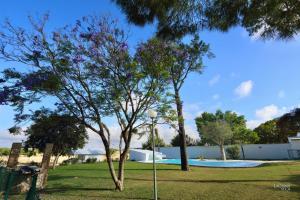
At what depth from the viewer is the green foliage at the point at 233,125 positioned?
39.6 metres

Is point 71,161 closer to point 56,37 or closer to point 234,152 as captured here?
point 234,152

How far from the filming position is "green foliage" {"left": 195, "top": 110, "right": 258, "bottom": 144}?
39.6m

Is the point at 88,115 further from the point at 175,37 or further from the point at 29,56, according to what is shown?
the point at 175,37

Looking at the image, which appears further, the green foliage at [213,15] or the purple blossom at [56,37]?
the purple blossom at [56,37]

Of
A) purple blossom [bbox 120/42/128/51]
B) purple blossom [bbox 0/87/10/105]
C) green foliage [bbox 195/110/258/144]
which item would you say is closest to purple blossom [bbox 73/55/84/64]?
purple blossom [bbox 120/42/128/51]

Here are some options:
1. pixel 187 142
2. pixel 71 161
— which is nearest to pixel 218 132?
pixel 187 142

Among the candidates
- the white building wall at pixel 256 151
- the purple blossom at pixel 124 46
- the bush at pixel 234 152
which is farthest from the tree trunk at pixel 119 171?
the white building wall at pixel 256 151

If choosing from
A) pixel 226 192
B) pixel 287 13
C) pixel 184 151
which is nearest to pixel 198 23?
pixel 287 13

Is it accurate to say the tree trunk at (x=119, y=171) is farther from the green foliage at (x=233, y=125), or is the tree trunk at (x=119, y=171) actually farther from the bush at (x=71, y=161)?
the green foliage at (x=233, y=125)

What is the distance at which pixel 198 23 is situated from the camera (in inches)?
275

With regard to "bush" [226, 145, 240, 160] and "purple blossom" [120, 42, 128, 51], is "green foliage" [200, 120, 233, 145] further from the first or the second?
"purple blossom" [120, 42, 128, 51]

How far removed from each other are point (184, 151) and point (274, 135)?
27.7 m

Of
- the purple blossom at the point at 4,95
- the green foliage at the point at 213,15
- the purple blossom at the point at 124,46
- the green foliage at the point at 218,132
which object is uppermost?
the green foliage at the point at 218,132

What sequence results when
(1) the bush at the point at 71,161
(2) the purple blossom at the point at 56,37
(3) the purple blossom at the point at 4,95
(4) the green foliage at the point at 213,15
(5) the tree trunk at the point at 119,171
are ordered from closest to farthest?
(4) the green foliage at the point at 213,15 < (3) the purple blossom at the point at 4,95 < (5) the tree trunk at the point at 119,171 < (2) the purple blossom at the point at 56,37 < (1) the bush at the point at 71,161
